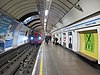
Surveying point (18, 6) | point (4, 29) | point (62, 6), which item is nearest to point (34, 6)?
point (18, 6)

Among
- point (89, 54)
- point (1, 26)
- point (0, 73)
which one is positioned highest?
point (1, 26)

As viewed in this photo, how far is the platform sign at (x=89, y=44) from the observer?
368 inches

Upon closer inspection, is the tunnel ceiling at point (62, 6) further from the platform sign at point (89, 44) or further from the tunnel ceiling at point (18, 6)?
the platform sign at point (89, 44)

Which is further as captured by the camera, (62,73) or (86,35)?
(86,35)

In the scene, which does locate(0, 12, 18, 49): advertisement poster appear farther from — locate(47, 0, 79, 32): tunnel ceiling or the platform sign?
the platform sign

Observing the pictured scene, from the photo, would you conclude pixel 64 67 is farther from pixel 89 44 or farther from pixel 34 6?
pixel 34 6

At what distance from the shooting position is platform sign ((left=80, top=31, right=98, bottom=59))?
368 inches

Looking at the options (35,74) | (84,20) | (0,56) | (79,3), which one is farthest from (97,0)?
(0,56)

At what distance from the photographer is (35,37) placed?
28531mm

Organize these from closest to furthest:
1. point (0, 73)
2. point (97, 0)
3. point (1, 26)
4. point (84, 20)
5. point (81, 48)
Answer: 1. point (97, 0)
2. point (0, 73)
3. point (84, 20)
4. point (1, 26)
5. point (81, 48)

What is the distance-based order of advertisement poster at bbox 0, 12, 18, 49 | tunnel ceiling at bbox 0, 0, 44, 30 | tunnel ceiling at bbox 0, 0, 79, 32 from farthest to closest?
advertisement poster at bbox 0, 12, 18, 49 < tunnel ceiling at bbox 0, 0, 44, 30 < tunnel ceiling at bbox 0, 0, 79, 32

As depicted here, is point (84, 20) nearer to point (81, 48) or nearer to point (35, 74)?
point (81, 48)

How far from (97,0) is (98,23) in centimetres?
160

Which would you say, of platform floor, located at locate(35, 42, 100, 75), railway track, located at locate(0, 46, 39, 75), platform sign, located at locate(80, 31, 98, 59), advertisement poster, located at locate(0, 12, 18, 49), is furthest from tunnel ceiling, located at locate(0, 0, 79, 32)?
railway track, located at locate(0, 46, 39, 75)
